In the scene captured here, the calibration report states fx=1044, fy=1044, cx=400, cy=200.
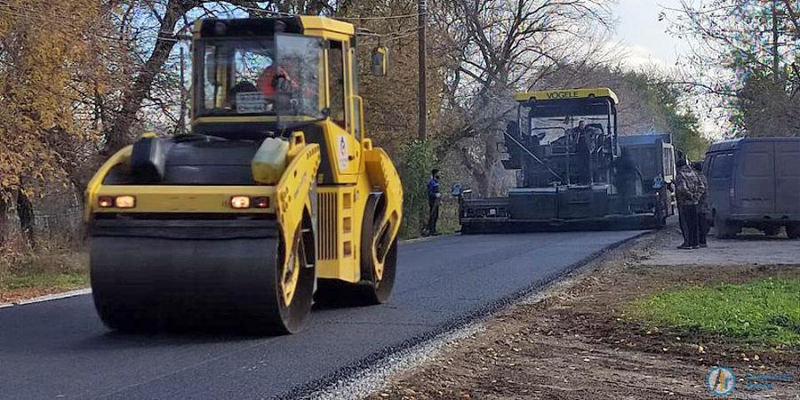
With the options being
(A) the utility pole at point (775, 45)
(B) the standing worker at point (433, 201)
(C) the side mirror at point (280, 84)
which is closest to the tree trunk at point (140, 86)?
(B) the standing worker at point (433, 201)

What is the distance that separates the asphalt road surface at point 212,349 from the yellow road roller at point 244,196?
0.28m

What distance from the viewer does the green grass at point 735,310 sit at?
8.68 metres

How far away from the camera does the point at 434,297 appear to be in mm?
11320

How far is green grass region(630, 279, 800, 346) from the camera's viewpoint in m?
8.68

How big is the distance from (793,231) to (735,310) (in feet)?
37.7

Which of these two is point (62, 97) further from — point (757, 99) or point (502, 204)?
point (757, 99)

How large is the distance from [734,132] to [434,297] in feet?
71.3

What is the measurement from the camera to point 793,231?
66.6 ft

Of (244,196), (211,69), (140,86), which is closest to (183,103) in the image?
(140,86)

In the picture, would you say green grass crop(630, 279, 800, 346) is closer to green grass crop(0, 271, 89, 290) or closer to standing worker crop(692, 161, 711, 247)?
standing worker crop(692, 161, 711, 247)

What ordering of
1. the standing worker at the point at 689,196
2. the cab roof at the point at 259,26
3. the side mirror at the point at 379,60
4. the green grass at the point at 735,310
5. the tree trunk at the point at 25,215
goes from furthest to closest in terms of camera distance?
1. the tree trunk at the point at 25,215
2. the standing worker at the point at 689,196
3. the side mirror at the point at 379,60
4. the cab roof at the point at 259,26
5. the green grass at the point at 735,310

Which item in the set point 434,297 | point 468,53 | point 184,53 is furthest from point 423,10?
point 434,297

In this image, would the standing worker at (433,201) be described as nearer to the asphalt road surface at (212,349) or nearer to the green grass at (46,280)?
the green grass at (46,280)

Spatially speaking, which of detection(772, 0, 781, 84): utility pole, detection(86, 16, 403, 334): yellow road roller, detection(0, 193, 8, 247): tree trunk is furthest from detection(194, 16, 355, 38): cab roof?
detection(772, 0, 781, 84): utility pole
